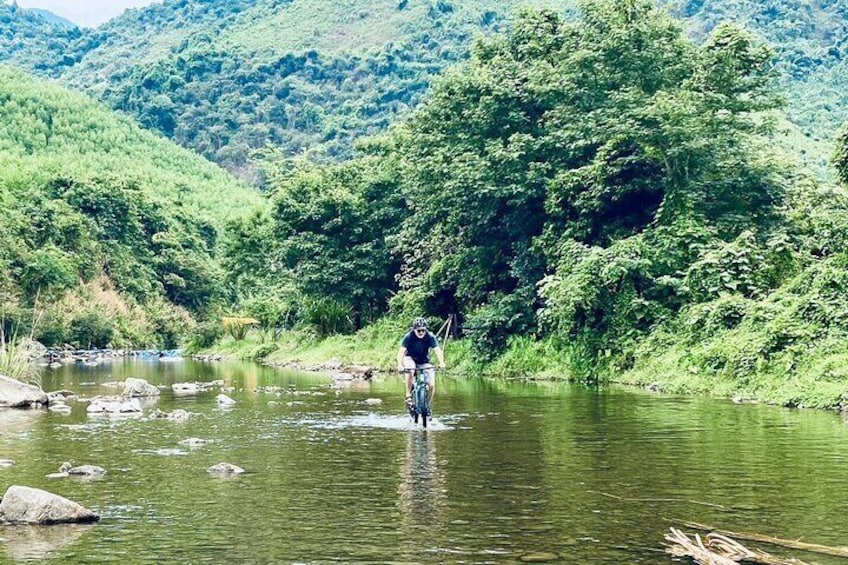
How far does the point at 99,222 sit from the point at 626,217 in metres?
69.4

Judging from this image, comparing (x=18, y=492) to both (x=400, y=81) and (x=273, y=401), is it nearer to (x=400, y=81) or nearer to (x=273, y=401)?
(x=273, y=401)

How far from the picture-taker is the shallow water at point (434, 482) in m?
8.30

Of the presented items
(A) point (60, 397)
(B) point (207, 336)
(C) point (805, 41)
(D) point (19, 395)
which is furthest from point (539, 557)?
(C) point (805, 41)

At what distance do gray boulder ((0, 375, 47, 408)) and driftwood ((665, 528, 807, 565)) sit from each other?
18.0 meters

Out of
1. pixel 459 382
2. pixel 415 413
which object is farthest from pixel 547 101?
pixel 415 413

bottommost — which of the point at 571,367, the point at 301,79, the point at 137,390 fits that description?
the point at 137,390

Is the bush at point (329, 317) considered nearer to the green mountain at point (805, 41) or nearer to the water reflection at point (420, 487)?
the water reflection at point (420, 487)

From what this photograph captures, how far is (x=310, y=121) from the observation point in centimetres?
13862

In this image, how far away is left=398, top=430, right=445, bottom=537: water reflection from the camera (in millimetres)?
9328

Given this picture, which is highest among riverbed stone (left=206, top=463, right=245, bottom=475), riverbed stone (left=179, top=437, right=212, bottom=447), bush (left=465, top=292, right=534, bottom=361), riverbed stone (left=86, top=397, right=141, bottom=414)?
bush (left=465, top=292, right=534, bottom=361)

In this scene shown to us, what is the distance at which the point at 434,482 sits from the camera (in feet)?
37.1

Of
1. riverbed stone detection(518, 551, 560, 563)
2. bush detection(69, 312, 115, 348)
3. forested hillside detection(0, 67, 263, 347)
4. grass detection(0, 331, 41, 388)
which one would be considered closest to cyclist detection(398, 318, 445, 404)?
riverbed stone detection(518, 551, 560, 563)

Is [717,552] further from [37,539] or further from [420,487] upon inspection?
[37,539]

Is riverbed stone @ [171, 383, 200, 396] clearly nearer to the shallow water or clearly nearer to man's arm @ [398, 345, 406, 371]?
the shallow water
